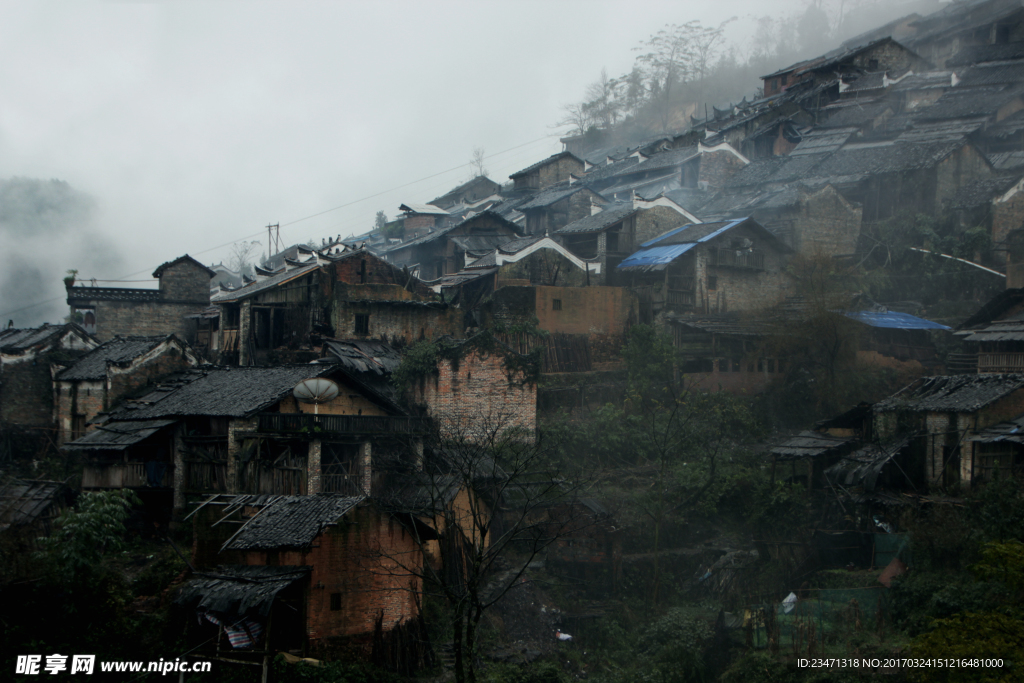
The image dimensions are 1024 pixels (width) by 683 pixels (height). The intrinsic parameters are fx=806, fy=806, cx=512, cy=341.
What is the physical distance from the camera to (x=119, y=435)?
22.3 m

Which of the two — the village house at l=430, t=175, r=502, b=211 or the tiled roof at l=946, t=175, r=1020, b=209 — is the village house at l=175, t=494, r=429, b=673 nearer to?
the tiled roof at l=946, t=175, r=1020, b=209

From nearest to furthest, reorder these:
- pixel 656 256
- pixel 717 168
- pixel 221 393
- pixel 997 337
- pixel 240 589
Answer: pixel 240 589 → pixel 221 393 → pixel 997 337 → pixel 656 256 → pixel 717 168

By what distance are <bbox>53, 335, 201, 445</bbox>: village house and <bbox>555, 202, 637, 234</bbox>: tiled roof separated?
623 inches

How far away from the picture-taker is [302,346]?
27.6m

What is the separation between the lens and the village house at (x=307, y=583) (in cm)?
1523

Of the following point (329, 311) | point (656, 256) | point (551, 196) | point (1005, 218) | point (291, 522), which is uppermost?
point (551, 196)

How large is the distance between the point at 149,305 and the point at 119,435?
51.5ft

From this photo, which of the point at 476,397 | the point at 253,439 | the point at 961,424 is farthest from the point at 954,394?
the point at 253,439

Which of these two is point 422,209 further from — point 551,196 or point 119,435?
point 119,435

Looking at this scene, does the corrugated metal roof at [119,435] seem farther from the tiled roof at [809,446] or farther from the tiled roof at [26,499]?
the tiled roof at [809,446]

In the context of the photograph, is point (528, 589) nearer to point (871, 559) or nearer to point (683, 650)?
point (683, 650)

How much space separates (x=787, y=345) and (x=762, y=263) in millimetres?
5258

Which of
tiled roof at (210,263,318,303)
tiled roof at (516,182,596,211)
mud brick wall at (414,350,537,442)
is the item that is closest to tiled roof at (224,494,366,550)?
mud brick wall at (414,350,537,442)

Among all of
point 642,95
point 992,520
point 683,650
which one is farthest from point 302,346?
point 642,95
